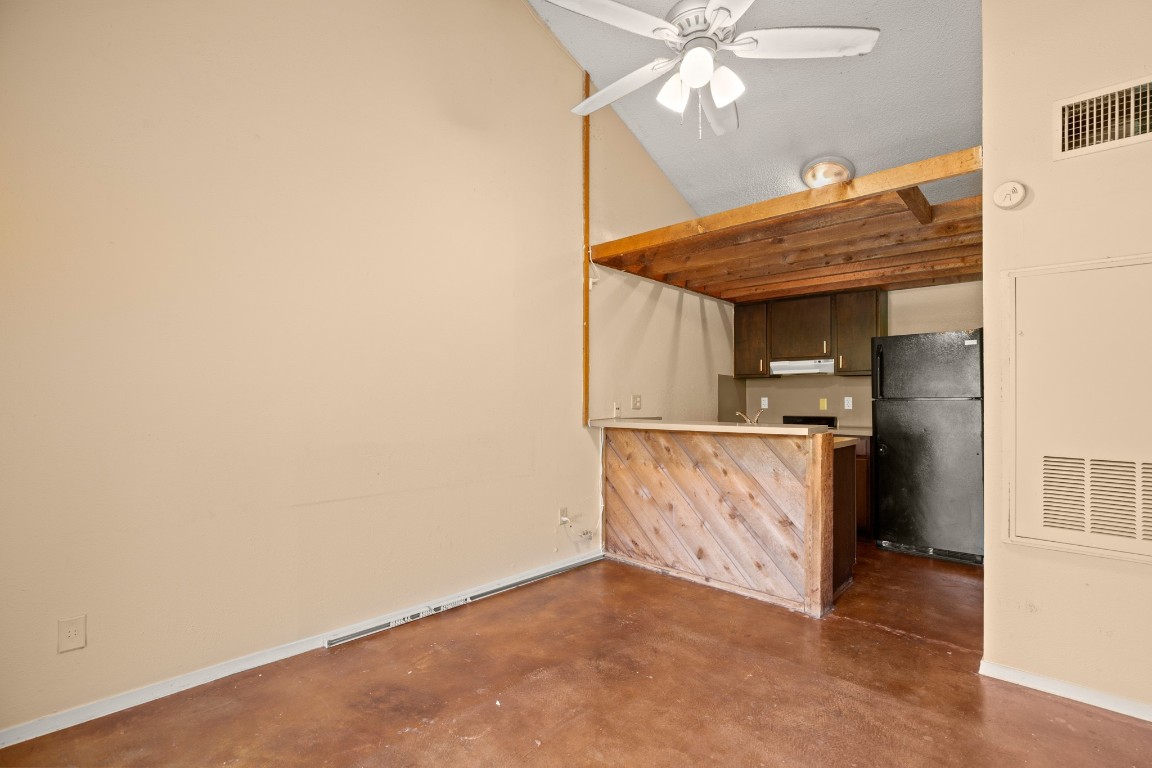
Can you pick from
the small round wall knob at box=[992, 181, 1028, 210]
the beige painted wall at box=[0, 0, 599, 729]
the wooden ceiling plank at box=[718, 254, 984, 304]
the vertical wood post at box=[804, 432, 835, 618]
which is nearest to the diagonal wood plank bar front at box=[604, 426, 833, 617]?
the vertical wood post at box=[804, 432, 835, 618]

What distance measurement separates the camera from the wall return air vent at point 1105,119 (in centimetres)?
207

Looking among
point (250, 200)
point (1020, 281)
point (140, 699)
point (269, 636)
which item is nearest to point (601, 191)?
point (250, 200)

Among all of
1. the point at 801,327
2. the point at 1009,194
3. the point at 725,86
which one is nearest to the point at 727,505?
the point at 1009,194

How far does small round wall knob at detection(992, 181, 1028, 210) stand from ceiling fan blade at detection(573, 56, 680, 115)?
5.02ft

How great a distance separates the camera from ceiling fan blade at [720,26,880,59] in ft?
7.53

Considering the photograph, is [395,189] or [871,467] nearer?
[395,189]

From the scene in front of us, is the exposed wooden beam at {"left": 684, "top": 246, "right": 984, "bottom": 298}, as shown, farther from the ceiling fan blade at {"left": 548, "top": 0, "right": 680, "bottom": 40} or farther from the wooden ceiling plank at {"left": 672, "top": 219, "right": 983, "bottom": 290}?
the ceiling fan blade at {"left": 548, "top": 0, "right": 680, "bottom": 40}

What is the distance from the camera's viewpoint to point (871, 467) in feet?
14.9

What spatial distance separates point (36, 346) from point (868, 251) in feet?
14.9

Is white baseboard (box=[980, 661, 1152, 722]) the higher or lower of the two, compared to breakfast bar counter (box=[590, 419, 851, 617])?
lower

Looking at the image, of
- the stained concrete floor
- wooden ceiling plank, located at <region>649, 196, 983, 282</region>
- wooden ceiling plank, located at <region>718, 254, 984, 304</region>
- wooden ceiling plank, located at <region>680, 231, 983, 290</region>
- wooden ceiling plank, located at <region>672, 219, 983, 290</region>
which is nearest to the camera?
the stained concrete floor

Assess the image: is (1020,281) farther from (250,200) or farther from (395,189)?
(250,200)

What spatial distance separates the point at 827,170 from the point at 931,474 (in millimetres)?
2395

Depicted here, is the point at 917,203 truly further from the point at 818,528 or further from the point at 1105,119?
the point at 818,528
